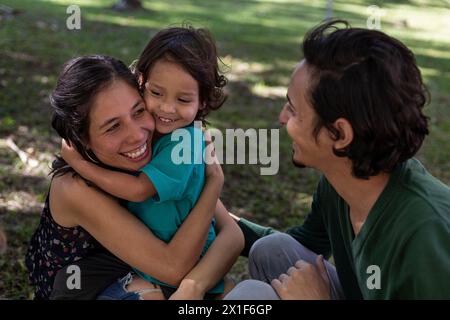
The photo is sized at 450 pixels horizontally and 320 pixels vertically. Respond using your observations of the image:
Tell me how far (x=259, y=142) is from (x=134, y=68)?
3516 mm

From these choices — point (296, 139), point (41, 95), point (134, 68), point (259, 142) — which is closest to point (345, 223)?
point (296, 139)

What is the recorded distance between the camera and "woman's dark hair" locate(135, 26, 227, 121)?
2279 mm

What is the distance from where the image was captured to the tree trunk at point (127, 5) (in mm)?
11727

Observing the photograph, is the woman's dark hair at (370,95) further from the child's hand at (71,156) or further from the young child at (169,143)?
the child's hand at (71,156)

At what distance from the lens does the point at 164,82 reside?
2.27 meters

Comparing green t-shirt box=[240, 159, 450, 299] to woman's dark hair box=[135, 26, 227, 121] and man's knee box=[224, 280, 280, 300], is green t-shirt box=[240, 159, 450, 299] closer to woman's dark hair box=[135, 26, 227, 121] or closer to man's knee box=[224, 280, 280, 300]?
man's knee box=[224, 280, 280, 300]

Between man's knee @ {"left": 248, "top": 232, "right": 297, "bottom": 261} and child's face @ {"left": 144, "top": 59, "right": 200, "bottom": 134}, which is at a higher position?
child's face @ {"left": 144, "top": 59, "right": 200, "bottom": 134}

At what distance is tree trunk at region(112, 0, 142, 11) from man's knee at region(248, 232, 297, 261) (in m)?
9.97

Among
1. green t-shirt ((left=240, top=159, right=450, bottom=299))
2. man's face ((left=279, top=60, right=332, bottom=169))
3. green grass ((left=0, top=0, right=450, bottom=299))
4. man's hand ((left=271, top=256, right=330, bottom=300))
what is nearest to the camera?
green t-shirt ((left=240, top=159, right=450, bottom=299))

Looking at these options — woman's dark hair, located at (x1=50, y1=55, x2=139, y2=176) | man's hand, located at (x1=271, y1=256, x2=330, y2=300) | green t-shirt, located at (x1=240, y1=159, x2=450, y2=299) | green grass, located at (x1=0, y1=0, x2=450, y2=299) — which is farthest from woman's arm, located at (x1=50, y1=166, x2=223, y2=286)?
green grass, located at (x1=0, y1=0, x2=450, y2=299)

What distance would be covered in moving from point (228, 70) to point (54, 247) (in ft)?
5.18

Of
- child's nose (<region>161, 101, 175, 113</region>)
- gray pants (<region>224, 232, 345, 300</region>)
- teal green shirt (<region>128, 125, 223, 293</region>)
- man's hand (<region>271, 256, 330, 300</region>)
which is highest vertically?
child's nose (<region>161, 101, 175, 113</region>)

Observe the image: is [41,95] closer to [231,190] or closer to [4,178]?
[4,178]

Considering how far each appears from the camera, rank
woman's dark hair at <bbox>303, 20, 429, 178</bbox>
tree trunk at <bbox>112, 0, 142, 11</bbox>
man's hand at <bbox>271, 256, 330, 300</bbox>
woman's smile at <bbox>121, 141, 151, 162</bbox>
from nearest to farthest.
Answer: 1. woman's dark hair at <bbox>303, 20, 429, 178</bbox>
2. man's hand at <bbox>271, 256, 330, 300</bbox>
3. woman's smile at <bbox>121, 141, 151, 162</bbox>
4. tree trunk at <bbox>112, 0, 142, 11</bbox>
